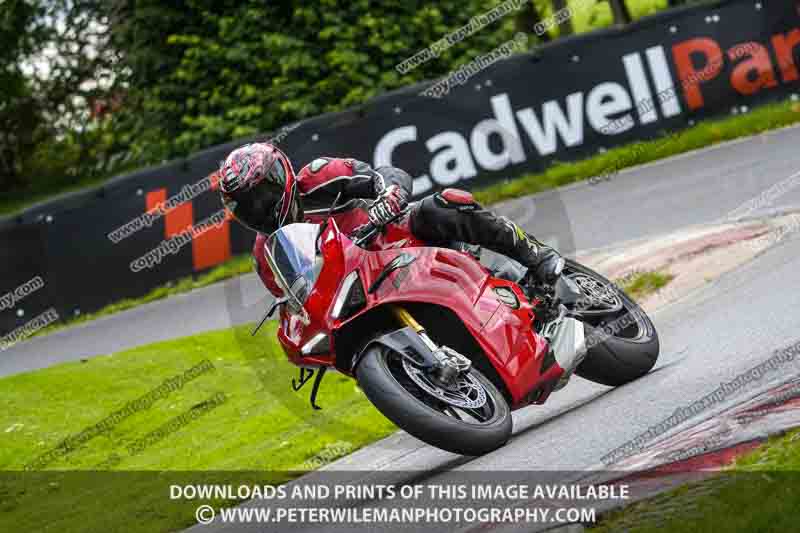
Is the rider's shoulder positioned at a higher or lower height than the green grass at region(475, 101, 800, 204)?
higher

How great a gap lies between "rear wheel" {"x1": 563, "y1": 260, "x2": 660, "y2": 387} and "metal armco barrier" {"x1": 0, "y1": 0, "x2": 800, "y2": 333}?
7844 millimetres

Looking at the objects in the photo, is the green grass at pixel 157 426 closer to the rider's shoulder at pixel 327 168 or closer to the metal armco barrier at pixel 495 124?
the rider's shoulder at pixel 327 168

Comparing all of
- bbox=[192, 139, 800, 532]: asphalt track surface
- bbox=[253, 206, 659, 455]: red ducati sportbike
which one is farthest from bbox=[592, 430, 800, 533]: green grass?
bbox=[253, 206, 659, 455]: red ducati sportbike

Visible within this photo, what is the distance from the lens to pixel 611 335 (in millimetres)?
7566

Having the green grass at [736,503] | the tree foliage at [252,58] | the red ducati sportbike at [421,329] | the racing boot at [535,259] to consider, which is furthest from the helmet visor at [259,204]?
the tree foliage at [252,58]

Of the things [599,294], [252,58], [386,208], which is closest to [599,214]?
[599,294]

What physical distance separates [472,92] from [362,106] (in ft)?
4.60

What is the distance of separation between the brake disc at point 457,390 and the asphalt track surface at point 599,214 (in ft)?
20.0

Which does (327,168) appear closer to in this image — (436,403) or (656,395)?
(436,403)

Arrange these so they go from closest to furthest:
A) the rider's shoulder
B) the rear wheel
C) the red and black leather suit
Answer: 1. the red and black leather suit
2. the rider's shoulder
3. the rear wheel

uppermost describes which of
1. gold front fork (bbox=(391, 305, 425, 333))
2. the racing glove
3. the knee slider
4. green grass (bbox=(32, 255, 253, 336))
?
the racing glove

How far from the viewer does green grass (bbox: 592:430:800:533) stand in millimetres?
4605

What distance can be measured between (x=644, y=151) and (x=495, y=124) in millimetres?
1986

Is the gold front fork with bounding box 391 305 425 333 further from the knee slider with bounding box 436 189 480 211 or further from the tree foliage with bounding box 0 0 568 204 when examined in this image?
the tree foliage with bounding box 0 0 568 204
